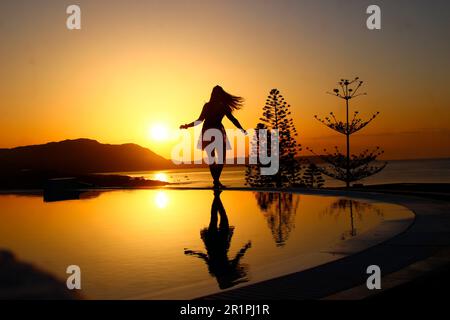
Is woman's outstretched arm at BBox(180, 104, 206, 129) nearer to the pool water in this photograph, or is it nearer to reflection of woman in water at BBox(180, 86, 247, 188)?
reflection of woman in water at BBox(180, 86, 247, 188)

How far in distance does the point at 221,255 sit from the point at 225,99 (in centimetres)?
961

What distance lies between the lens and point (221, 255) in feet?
21.0

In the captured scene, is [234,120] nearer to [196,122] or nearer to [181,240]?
[196,122]

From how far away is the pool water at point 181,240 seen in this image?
17.0 ft

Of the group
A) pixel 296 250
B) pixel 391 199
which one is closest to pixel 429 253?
pixel 296 250

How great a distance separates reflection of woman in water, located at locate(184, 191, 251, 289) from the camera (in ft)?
16.8

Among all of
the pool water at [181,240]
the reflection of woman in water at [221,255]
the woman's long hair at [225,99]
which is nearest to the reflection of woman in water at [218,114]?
the woman's long hair at [225,99]

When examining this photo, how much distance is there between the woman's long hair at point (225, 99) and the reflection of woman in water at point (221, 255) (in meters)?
6.29

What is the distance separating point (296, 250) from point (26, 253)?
12.8 ft

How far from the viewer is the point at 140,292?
472 cm

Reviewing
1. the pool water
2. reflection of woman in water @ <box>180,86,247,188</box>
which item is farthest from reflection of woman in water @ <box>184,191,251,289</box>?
reflection of woman in water @ <box>180,86,247,188</box>

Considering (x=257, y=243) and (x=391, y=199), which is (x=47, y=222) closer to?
(x=257, y=243)

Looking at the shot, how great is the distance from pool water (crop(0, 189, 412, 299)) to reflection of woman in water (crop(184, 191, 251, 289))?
11 mm

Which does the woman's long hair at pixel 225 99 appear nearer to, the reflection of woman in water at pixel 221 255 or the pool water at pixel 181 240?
the pool water at pixel 181 240
